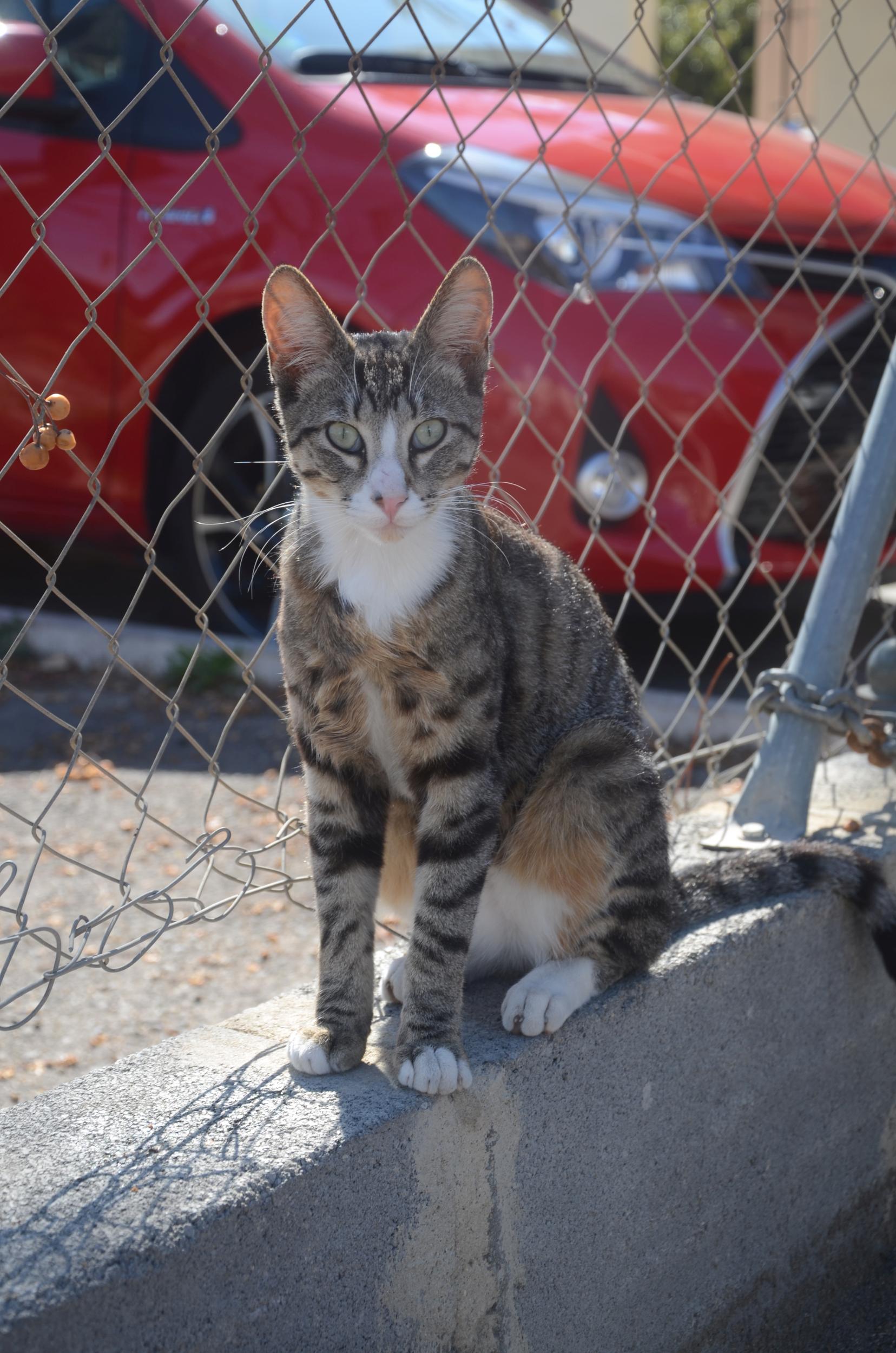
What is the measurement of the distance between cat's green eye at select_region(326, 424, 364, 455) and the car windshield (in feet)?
7.45

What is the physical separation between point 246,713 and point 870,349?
2.41 meters

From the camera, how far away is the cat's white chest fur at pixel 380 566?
6.59 feet

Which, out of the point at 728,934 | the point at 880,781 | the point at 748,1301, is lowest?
the point at 748,1301

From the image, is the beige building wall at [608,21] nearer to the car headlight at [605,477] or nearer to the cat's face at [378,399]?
the car headlight at [605,477]

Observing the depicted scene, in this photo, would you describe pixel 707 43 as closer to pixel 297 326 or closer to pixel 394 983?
pixel 297 326

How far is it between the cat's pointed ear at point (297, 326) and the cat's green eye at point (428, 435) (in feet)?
0.56

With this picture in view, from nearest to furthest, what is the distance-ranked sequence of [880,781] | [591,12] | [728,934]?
[728,934] < [880,781] < [591,12]

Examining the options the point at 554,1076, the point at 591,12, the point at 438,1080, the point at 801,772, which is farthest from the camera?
the point at 591,12

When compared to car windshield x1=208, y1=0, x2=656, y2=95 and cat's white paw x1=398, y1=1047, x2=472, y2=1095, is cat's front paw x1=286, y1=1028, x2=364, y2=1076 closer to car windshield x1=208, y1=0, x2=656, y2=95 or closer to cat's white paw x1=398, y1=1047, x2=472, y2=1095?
cat's white paw x1=398, y1=1047, x2=472, y2=1095

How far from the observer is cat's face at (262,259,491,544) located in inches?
78.5

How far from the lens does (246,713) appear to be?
4.60 meters

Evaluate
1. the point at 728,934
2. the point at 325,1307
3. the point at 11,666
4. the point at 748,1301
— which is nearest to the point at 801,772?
the point at 728,934

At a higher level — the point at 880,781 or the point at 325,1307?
the point at 880,781

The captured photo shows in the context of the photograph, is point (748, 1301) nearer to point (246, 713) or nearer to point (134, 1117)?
point (134, 1117)
